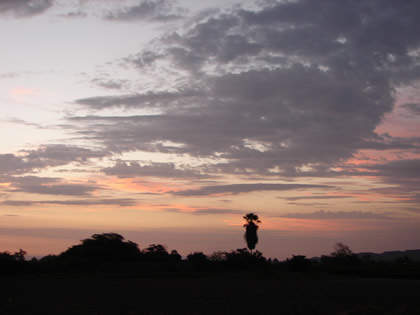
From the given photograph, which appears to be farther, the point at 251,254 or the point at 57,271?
the point at 251,254

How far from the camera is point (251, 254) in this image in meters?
66.9

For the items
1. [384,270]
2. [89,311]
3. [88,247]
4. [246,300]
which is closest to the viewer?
[89,311]

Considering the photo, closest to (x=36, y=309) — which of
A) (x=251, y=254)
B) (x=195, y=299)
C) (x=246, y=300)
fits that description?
(x=195, y=299)

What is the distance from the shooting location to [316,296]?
26.0 metres

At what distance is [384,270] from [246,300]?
121 ft

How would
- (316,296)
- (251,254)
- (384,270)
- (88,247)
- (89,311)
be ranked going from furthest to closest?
(251,254), (88,247), (384,270), (316,296), (89,311)

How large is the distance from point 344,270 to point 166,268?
20287 mm

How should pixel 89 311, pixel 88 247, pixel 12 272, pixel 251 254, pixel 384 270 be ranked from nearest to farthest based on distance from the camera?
pixel 89 311 → pixel 12 272 → pixel 384 270 → pixel 88 247 → pixel 251 254

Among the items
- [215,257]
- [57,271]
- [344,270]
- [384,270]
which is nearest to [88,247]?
[57,271]

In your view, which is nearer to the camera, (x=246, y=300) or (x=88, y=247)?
(x=246, y=300)

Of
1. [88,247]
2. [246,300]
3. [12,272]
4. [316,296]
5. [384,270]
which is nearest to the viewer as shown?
[246,300]

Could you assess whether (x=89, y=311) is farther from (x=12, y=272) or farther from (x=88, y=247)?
(x=88, y=247)

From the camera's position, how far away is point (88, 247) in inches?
2440

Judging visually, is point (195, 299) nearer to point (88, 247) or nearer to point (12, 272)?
point (12, 272)
